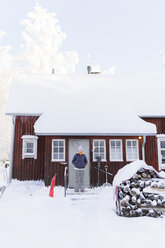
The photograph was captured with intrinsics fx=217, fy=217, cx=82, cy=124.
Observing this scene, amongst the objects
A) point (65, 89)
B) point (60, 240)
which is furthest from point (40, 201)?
point (65, 89)

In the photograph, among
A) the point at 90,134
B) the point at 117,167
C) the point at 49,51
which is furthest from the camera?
the point at 49,51

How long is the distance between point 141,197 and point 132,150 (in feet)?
19.3

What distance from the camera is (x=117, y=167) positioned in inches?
468

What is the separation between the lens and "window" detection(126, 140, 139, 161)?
12.1 m

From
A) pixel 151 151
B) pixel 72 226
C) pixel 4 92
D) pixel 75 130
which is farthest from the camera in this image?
pixel 4 92

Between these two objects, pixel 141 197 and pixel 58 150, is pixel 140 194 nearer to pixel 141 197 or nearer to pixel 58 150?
pixel 141 197

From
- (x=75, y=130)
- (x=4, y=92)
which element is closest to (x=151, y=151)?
(x=75, y=130)

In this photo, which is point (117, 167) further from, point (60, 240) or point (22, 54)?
point (22, 54)

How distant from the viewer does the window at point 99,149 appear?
11984 millimetres

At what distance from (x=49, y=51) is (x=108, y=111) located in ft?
74.1

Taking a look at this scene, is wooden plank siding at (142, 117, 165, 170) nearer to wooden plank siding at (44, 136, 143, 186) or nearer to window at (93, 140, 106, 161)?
wooden plank siding at (44, 136, 143, 186)

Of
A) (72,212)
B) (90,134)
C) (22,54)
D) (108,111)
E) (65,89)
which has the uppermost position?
(22,54)

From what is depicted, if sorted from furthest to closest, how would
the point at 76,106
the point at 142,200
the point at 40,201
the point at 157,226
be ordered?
the point at 76,106, the point at 40,201, the point at 142,200, the point at 157,226

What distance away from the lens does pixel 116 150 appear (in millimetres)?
12109
